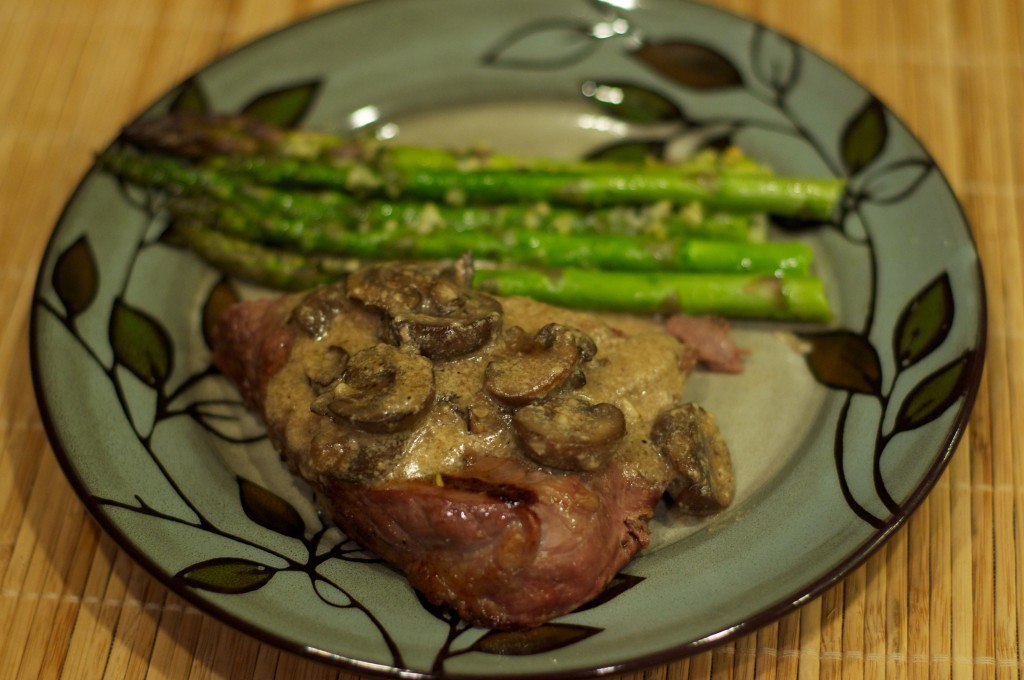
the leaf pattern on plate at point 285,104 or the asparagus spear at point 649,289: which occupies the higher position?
the leaf pattern on plate at point 285,104

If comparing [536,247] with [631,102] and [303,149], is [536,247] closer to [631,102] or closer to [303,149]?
[631,102]

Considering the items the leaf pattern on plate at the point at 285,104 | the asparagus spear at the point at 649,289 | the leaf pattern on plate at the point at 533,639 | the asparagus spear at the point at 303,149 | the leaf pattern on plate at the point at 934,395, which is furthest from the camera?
the leaf pattern on plate at the point at 285,104

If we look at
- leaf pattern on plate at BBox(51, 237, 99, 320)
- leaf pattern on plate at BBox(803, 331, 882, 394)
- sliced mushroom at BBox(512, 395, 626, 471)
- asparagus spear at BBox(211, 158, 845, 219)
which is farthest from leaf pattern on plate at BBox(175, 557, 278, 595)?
leaf pattern on plate at BBox(803, 331, 882, 394)

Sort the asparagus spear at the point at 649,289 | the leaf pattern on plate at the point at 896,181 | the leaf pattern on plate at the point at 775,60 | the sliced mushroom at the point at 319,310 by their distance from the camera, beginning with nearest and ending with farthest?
the sliced mushroom at the point at 319,310 < the asparagus spear at the point at 649,289 < the leaf pattern on plate at the point at 896,181 < the leaf pattern on plate at the point at 775,60

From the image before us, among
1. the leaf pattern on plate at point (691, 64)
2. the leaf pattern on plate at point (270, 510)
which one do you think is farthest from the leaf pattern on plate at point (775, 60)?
the leaf pattern on plate at point (270, 510)

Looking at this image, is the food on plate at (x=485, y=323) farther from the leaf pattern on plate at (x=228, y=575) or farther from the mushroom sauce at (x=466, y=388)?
the leaf pattern on plate at (x=228, y=575)

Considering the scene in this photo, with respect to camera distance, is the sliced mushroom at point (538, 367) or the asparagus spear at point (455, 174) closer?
the sliced mushroom at point (538, 367)

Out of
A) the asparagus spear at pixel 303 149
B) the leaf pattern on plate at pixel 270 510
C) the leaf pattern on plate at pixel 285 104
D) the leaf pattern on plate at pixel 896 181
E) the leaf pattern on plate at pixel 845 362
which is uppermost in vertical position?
the leaf pattern on plate at pixel 896 181
